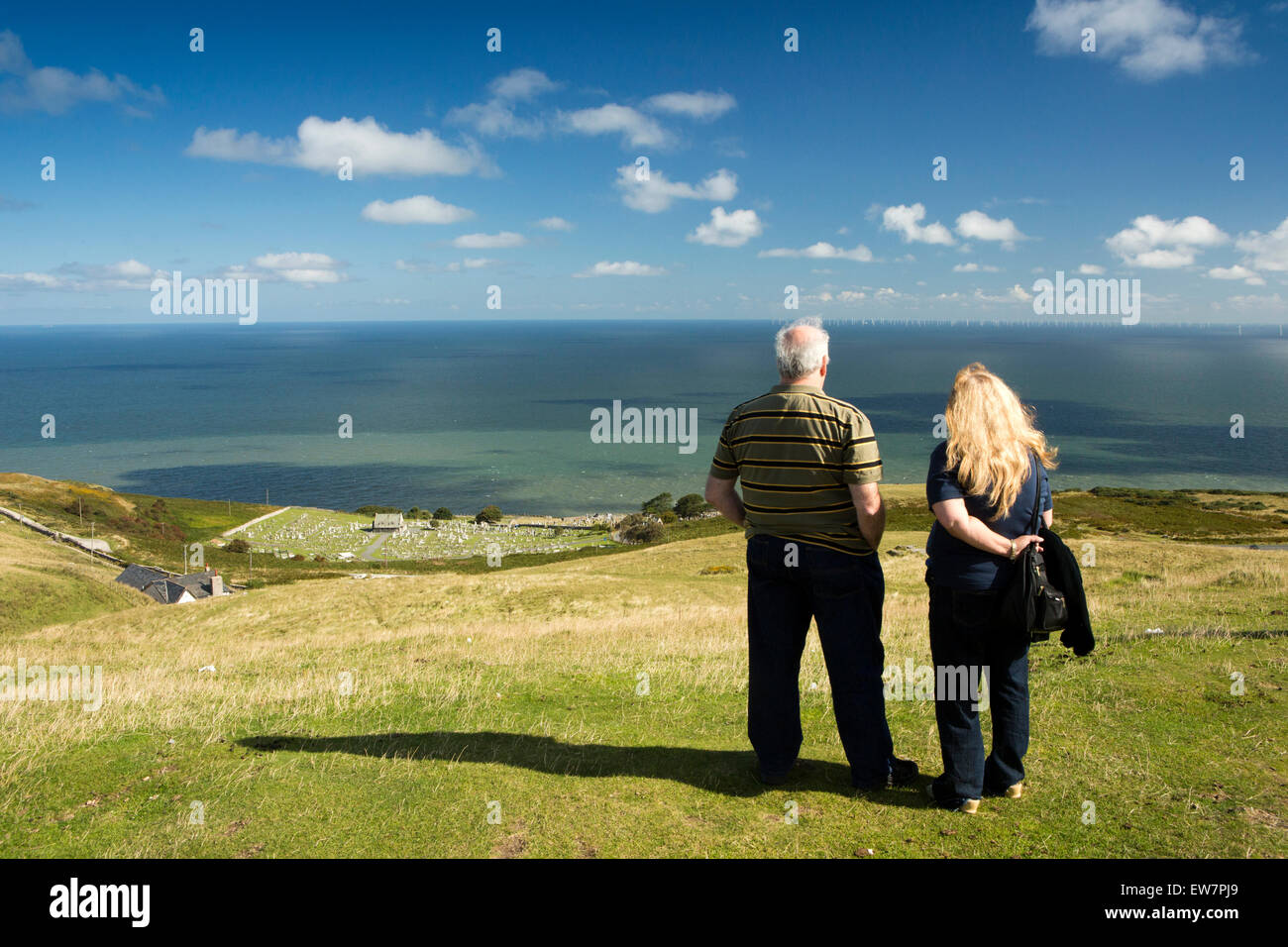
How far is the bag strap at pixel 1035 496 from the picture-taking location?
5.05 metres

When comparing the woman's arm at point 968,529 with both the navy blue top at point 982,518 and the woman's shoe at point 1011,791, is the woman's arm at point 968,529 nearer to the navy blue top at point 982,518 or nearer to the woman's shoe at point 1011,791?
the navy blue top at point 982,518

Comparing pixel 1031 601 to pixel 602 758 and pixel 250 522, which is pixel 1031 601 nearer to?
pixel 602 758

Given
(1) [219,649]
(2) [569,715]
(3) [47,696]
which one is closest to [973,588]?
(2) [569,715]

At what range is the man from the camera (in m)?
5.31

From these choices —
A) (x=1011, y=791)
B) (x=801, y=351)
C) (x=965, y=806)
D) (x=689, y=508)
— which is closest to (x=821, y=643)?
(x=965, y=806)

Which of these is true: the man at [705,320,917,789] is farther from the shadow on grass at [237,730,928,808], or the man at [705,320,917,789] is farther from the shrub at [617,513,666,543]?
the shrub at [617,513,666,543]

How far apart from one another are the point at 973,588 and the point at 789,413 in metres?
1.72

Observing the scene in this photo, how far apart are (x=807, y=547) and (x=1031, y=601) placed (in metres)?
1.47

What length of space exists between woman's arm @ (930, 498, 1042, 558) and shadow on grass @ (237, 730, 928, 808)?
2027 millimetres

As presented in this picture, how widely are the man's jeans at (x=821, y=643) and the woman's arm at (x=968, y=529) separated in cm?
57

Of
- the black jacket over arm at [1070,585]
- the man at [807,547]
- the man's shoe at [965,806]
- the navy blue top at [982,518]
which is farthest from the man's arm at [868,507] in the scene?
the man's shoe at [965,806]

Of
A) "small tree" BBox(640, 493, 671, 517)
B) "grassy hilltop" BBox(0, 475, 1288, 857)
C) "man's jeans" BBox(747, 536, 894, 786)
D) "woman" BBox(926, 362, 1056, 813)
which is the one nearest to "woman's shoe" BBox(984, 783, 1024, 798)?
"woman" BBox(926, 362, 1056, 813)

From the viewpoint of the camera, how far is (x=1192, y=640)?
10.4 m
